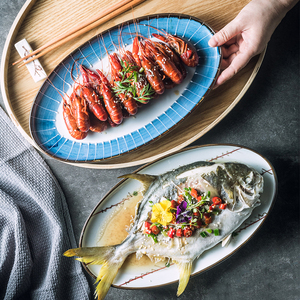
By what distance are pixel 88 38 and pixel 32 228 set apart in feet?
6.35

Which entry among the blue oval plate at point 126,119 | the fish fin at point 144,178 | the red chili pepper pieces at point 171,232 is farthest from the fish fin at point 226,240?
the blue oval plate at point 126,119

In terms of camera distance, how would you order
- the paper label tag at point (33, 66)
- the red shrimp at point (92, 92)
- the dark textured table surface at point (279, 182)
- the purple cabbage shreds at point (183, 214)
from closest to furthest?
the purple cabbage shreds at point (183, 214), the red shrimp at point (92, 92), the paper label tag at point (33, 66), the dark textured table surface at point (279, 182)

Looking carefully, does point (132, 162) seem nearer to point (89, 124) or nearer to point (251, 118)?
point (89, 124)

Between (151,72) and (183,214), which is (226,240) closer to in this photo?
(183,214)

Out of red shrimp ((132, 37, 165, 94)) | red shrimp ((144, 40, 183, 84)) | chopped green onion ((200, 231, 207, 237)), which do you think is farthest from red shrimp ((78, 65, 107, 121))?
chopped green onion ((200, 231, 207, 237))

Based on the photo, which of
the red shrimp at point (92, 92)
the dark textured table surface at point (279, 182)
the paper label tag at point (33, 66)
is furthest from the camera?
the dark textured table surface at point (279, 182)

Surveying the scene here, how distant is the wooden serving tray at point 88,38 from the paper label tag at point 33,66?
43 mm

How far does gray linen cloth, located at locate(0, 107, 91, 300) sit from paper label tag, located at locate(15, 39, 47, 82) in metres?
0.52

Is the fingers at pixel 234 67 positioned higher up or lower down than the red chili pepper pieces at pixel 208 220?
higher up

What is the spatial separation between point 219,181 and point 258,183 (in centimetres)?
34

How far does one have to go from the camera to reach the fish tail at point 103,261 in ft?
7.70

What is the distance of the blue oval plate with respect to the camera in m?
2.44

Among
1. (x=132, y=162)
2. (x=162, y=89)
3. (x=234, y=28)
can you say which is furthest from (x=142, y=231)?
(x=234, y=28)

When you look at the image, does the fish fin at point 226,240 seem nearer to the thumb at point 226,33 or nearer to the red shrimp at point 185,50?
the red shrimp at point 185,50
